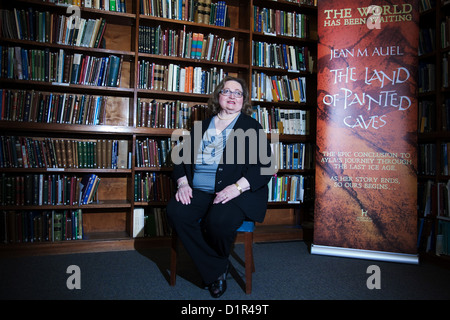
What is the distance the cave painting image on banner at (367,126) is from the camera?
229 centimetres

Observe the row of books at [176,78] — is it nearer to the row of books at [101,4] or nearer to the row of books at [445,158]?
the row of books at [101,4]

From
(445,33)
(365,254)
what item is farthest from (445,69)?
(365,254)

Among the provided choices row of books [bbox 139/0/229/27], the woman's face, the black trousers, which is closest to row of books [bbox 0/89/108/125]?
row of books [bbox 139/0/229/27]

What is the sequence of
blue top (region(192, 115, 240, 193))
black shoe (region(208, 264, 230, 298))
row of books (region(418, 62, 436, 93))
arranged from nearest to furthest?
black shoe (region(208, 264, 230, 298))
blue top (region(192, 115, 240, 193))
row of books (region(418, 62, 436, 93))

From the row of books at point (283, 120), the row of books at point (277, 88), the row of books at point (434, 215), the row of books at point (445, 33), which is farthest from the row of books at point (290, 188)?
the row of books at point (445, 33)

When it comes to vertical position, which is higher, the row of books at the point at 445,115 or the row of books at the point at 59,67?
the row of books at the point at 59,67

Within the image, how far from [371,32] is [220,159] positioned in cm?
160

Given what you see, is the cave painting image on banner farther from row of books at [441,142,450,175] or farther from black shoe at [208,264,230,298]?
black shoe at [208,264,230,298]

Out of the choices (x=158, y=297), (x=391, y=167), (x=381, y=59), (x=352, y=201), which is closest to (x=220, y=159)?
(x=158, y=297)

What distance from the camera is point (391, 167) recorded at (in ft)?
7.60

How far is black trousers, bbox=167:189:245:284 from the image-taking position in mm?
1696

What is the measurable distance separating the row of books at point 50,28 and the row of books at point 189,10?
16.4 inches

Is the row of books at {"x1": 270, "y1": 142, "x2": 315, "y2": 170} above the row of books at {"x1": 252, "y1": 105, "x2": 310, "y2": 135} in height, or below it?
below
